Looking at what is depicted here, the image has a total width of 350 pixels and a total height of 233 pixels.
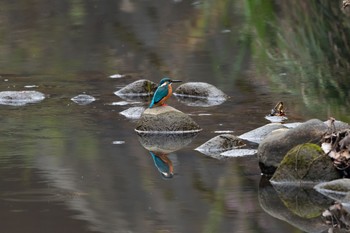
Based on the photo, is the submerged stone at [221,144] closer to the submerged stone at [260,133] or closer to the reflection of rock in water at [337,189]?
the submerged stone at [260,133]

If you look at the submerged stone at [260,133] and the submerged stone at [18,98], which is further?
the submerged stone at [18,98]

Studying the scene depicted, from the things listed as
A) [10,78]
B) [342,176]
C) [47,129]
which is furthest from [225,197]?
[10,78]

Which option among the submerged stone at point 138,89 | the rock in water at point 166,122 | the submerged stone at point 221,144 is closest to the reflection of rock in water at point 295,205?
the submerged stone at point 221,144

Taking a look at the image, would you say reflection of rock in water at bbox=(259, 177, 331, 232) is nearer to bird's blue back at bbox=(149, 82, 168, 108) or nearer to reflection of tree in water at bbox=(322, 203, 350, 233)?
reflection of tree in water at bbox=(322, 203, 350, 233)

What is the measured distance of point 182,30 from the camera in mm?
18656

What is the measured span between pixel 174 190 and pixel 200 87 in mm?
4599

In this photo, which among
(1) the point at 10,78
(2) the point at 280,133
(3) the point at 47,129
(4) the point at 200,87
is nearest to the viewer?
(2) the point at 280,133

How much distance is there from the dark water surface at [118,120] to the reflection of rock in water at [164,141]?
91mm

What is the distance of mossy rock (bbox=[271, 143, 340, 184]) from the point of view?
8586 millimetres

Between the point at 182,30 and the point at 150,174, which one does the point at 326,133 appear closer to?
the point at 150,174

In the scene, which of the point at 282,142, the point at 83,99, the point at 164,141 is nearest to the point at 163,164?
the point at 164,141

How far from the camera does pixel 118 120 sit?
11.6 meters

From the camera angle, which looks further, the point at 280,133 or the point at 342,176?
the point at 280,133

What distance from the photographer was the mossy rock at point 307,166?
28.2 feet
